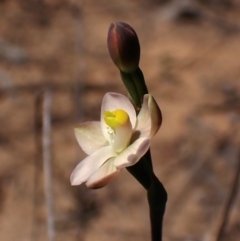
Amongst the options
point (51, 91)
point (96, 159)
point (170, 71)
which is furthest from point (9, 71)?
point (96, 159)

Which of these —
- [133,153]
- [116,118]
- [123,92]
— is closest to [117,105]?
[116,118]

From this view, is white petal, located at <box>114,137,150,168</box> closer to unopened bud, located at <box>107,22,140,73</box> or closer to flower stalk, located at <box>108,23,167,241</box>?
flower stalk, located at <box>108,23,167,241</box>

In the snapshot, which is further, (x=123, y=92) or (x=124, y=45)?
(x=123, y=92)

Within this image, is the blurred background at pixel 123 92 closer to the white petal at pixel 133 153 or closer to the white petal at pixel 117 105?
the white petal at pixel 117 105

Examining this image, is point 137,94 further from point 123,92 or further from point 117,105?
point 123,92

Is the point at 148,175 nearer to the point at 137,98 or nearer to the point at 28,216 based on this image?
the point at 137,98

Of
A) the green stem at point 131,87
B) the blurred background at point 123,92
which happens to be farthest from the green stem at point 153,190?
the blurred background at point 123,92

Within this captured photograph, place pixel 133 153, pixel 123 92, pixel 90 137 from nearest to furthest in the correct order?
pixel 133 153
pixel 90 137
pixel 123 92
